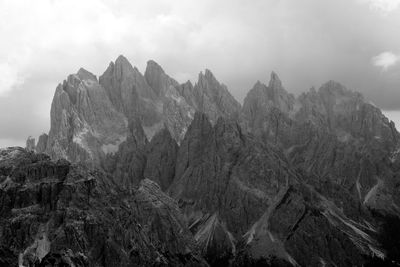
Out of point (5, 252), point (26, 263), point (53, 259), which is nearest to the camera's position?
point (53, 259)

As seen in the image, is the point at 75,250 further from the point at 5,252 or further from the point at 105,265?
the point at 5,252

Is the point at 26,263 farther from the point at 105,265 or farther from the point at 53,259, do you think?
the point at 53,259

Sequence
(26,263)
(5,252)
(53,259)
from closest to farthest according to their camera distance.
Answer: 1. (53,259)
2. (5,252)
3. (26,263)

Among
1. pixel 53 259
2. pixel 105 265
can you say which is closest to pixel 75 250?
pixel 105 265

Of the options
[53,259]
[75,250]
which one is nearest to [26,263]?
[75,250]

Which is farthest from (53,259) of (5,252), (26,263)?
(26,263)

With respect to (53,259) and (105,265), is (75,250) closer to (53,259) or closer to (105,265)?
(105,265)

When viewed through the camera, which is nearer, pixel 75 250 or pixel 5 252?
pixel 5 252

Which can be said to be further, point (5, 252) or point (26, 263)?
point (26, 263)
